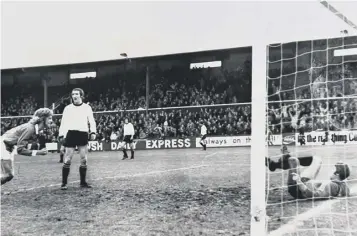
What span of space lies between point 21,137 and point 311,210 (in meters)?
1.59

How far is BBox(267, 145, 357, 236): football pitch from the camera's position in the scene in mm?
2084

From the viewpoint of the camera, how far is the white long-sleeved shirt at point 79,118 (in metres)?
2.56

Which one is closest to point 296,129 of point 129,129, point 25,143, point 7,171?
point 129,129

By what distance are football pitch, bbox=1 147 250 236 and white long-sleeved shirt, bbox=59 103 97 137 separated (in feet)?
0.48

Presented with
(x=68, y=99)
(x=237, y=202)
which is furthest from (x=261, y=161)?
(x=68, y=99)

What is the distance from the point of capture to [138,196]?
2441 millimetres

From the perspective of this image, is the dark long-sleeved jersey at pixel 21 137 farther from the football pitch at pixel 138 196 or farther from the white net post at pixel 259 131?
the white net post at pixel 259 131

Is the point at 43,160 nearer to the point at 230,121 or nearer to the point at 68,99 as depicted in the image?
the point at 68,99

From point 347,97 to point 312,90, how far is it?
0.70ft

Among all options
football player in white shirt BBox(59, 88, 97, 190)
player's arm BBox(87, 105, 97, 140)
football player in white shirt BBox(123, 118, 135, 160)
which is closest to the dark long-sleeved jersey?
football player in white shirt BBox(59, 88, 97, 190)

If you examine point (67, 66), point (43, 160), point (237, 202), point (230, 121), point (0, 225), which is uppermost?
point (67, 66)

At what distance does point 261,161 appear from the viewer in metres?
1.88

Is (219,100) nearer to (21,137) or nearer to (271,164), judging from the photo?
(271,164)

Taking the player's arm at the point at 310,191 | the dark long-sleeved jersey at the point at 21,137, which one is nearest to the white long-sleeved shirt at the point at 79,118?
the dark long-sleeved jersey at the point at 21,137
